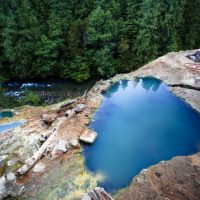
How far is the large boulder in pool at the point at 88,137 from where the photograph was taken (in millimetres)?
16891

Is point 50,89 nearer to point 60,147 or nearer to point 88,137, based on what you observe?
point 88,137

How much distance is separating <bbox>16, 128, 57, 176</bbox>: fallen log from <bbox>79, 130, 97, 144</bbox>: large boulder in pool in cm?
170

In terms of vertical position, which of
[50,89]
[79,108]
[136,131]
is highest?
[79,108]

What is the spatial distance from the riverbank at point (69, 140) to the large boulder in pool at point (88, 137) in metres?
0.33

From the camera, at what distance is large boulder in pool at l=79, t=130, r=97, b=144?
55.4 feet

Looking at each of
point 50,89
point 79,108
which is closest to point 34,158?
point 79,108

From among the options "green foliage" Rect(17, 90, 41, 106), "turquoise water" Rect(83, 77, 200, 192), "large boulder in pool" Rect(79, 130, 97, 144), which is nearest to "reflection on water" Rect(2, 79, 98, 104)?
"green foliage" Rect(17, 90, 41, 106)

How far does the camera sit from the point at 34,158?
15.9m

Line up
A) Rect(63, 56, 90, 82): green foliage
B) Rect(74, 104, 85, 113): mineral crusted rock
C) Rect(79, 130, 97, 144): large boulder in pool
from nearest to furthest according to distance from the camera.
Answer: Rect(79, 130, 97, 144): large boulder in pool
Rect(74, 104, 85, 113): mineral crusted rock
Rect(63, 56, 90, 82): green foliage

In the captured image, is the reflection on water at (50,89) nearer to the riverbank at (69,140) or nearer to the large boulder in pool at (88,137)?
the riverbank at (69,140)

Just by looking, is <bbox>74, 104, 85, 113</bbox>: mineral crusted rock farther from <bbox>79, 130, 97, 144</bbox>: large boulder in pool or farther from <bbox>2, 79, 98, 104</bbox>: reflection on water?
<bbox>2, 79, 98, 104</bbox>: reflection on water

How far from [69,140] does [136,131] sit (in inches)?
161

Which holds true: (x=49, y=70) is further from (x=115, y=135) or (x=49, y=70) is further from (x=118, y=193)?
(x=118, y=193)

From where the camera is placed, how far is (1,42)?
3859cm
